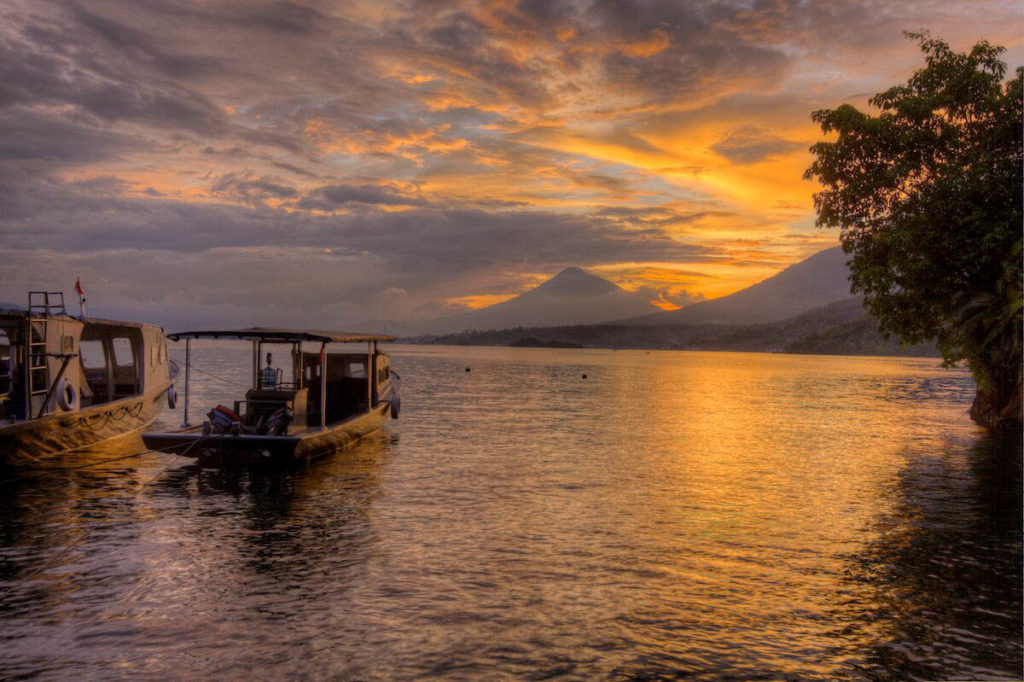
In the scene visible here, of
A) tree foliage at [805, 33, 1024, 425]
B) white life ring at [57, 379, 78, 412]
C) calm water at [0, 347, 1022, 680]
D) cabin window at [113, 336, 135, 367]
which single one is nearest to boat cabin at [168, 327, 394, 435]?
calm water at [0, 347, 1022, 680]

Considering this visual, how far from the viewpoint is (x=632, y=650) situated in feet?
32.3

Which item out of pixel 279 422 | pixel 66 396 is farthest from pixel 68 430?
pixel 279 422

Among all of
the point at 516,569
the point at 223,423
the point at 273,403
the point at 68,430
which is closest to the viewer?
the point at 516,569

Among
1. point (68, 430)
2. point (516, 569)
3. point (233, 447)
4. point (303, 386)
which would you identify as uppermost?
point (303, 386)

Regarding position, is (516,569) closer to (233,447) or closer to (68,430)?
(233,447)

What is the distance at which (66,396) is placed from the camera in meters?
24.4

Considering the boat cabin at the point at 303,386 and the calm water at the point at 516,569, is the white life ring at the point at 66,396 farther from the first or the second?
the boat cabin at the point at 303,386

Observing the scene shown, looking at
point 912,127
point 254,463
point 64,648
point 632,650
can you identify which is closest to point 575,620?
point 632,650

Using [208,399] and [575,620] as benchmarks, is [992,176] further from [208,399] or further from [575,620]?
[208,399]

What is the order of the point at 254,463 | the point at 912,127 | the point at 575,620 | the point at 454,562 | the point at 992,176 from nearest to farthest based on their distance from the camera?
the point at 575,620 → the point at 454,562 → the point at 254,463 → the point at 992,176 → the point at 912,127

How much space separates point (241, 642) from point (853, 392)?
71049 millimetres

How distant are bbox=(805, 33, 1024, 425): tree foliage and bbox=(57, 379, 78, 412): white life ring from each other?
Result: 3268cm

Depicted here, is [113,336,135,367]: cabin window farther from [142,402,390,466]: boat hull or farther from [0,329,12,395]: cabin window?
[142,402,390,466]: boat hull

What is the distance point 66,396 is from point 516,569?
18934 mm
